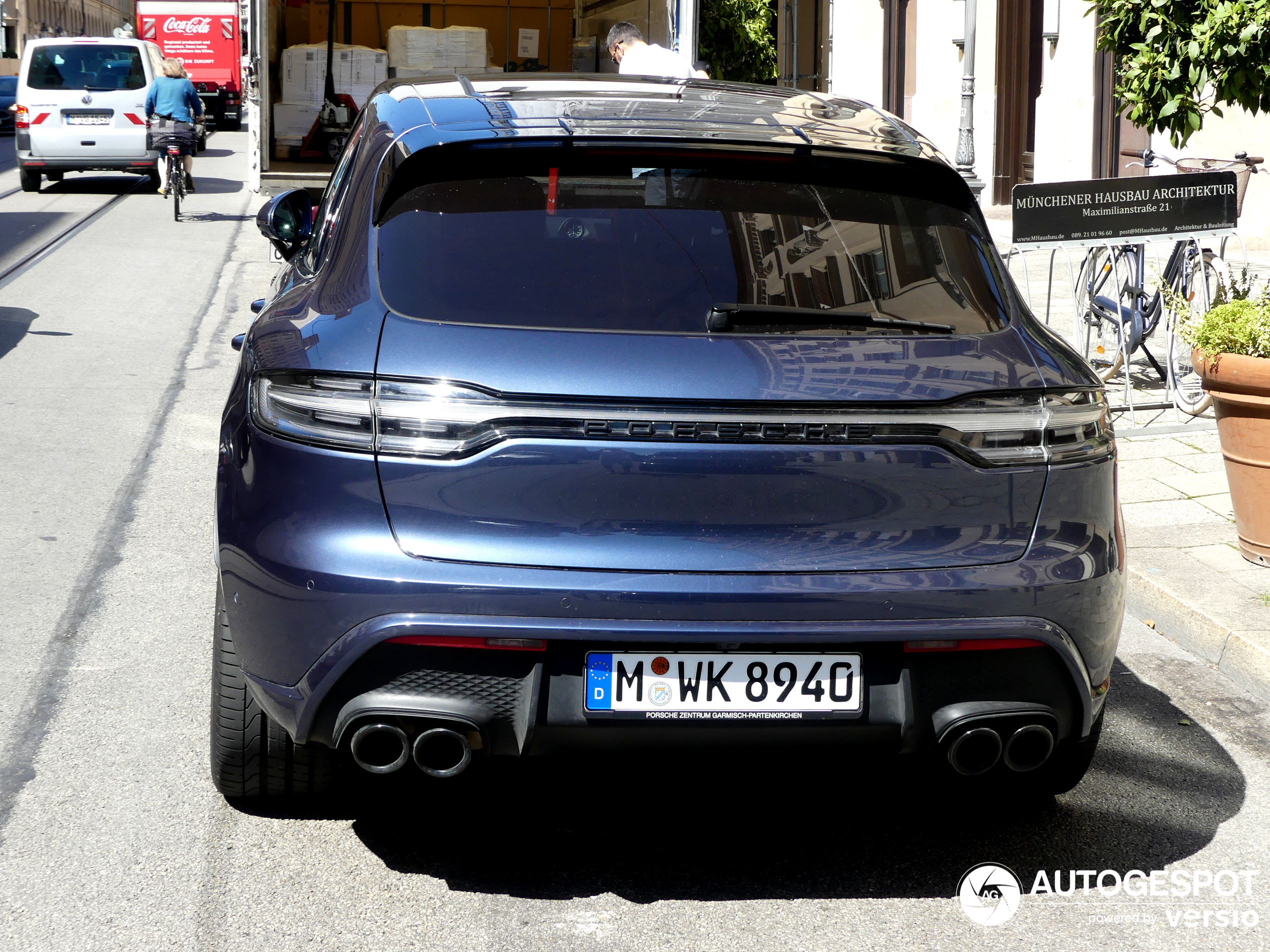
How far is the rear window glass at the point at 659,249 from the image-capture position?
2.94m

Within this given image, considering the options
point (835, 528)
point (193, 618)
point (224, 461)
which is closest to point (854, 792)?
point (835, 528)

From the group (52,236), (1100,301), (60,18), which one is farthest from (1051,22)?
(60,18)

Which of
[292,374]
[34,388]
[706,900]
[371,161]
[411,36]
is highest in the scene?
[411,36]

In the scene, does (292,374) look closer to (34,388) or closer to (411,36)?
(34,388)

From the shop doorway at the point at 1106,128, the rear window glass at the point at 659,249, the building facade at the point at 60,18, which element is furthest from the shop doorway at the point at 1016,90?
the building facade at the point at 60,18

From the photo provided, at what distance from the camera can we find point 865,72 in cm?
2594

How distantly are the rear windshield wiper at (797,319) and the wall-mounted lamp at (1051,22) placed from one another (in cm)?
1680

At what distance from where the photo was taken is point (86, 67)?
2089 cm

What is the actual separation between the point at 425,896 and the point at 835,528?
118 centimetres

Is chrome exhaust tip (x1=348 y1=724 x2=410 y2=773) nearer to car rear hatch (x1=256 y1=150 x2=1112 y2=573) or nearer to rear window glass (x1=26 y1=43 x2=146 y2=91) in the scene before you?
car rear hatch (x1=256 y1=150 x2=1112 y2=573)

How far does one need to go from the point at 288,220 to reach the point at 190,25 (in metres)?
41.4

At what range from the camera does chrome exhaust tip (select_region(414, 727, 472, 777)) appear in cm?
281

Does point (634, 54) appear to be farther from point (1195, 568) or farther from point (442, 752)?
point (442, 752)

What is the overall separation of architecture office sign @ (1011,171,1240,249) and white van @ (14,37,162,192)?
15683mm
